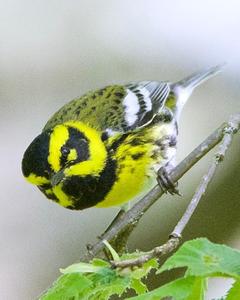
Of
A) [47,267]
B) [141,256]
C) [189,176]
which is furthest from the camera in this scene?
[47,267]

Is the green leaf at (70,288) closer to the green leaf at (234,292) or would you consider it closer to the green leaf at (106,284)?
the green leaf at (106,284)

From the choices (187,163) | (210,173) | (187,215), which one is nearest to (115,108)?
(187,163)

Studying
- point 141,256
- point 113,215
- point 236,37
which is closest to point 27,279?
point 113,215

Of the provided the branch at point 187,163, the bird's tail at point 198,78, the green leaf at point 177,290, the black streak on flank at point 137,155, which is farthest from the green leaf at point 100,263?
the bird's tail at point 198,78

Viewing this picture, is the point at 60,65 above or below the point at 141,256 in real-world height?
above

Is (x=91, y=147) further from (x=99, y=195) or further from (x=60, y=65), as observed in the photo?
(x=60, y=65)

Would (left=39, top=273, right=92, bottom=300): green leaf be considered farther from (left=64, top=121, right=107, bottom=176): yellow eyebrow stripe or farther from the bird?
(left=64, top=121, right=107, bottom=176): yellow eyebrow stripe

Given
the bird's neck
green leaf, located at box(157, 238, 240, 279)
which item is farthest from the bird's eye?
green leaf, located at box(157, 238, 240, 279)
